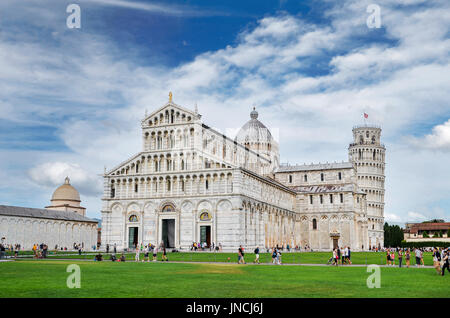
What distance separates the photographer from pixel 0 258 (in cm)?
4541

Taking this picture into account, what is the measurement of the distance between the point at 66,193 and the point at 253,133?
43784mm

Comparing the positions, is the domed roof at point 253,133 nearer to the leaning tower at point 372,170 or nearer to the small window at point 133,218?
the leaning tower at point 372,170

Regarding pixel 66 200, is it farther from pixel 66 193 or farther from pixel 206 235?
pixel 206 235

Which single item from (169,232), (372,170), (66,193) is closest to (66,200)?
(66,193)

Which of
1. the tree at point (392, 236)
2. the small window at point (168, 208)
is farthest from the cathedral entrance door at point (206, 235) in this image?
the tree at point (392, 236)

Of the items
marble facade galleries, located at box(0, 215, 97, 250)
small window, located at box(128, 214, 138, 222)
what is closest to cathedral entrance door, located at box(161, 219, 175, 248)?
small window, located at box(128, 214, 138, 222)

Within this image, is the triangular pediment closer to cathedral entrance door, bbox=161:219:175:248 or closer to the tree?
cathedral entrance door, bbox=161:219:175:248

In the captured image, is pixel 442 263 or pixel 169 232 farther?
pixel 169 232

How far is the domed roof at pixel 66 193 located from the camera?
107m

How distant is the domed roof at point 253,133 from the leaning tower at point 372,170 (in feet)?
97.3

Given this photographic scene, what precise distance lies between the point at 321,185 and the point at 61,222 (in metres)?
52.2

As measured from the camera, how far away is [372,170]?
127562mm
